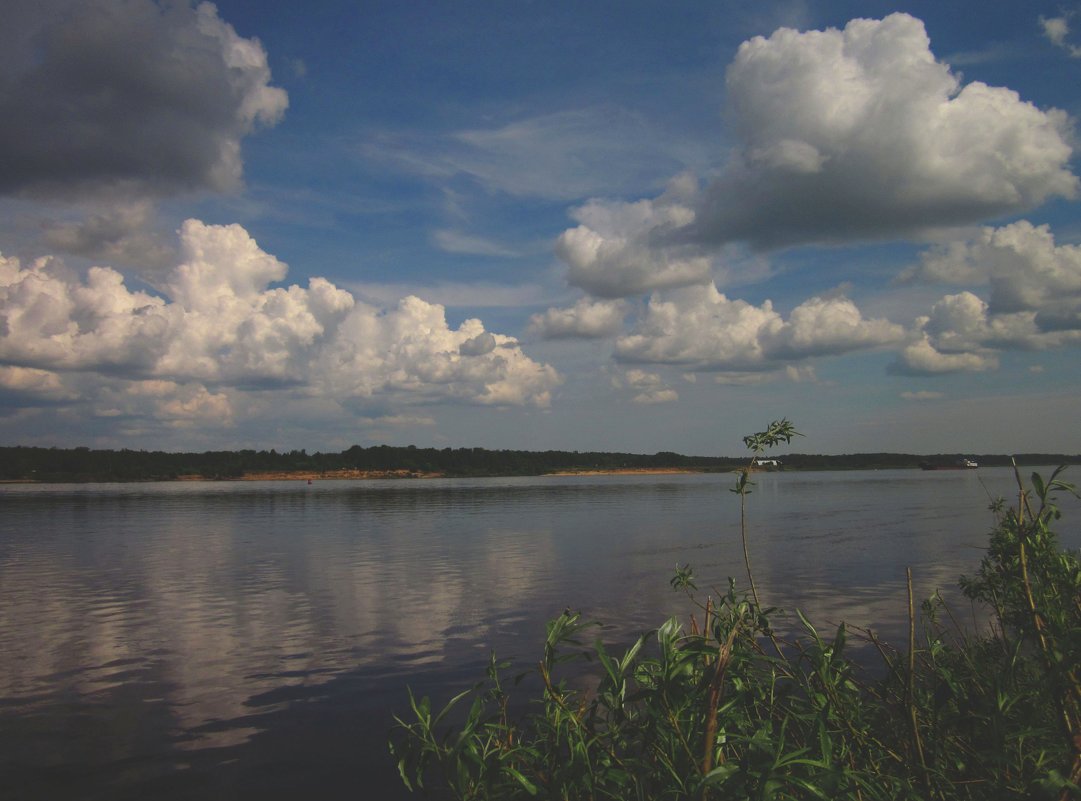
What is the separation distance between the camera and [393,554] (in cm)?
4291

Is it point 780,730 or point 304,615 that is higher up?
point 780,730

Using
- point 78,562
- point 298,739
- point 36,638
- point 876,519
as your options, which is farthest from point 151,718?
point 876,519

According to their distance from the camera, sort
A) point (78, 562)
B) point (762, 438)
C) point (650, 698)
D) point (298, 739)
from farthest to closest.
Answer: point (78, 562)
point (298, 739)
point (762, 438)
point (650, 698)

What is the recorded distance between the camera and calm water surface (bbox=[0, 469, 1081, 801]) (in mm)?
13516

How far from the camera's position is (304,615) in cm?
2605

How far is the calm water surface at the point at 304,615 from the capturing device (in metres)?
13.5

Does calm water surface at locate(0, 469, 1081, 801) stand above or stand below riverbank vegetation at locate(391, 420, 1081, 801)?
below

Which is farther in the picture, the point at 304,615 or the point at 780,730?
the point at 304,615

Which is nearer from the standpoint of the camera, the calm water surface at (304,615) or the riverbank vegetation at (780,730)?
the riverbank vegetation at (780,730)

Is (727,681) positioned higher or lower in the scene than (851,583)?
higher

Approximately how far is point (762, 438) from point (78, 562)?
4240 centimetres

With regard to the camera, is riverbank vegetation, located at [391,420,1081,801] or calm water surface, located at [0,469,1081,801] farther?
calm water surface, located at [0,469,1081,801]

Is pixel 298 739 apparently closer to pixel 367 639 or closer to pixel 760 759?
pixel 367 639

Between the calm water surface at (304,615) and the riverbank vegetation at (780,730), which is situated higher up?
the riverbank vegetation at (780,730)
